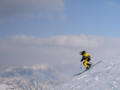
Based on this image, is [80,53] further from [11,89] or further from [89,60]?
[11,89]

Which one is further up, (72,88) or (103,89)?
(72,88)

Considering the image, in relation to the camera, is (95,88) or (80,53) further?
(80,53)

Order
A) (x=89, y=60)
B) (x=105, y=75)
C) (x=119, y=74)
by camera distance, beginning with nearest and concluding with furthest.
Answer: (x=119, y=74) → (x=105, y=75) → (x=89, y=60)

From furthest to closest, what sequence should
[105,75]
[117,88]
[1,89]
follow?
[1,89], [105,75], [117,88]

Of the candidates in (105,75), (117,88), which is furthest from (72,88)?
(117,88)

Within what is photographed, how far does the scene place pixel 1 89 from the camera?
20188mm

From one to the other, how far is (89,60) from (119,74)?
7.95 metres

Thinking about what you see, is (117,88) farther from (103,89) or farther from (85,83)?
(85,83)

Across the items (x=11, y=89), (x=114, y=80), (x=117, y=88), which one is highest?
(x=11, y=89)

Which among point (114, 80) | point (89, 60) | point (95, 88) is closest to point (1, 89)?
point (89, 60)

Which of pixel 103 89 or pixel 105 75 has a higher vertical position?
pixel 105 75

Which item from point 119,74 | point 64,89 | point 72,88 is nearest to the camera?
point 119,74

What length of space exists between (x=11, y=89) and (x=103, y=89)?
53.6 ft

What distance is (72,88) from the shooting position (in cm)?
1250
